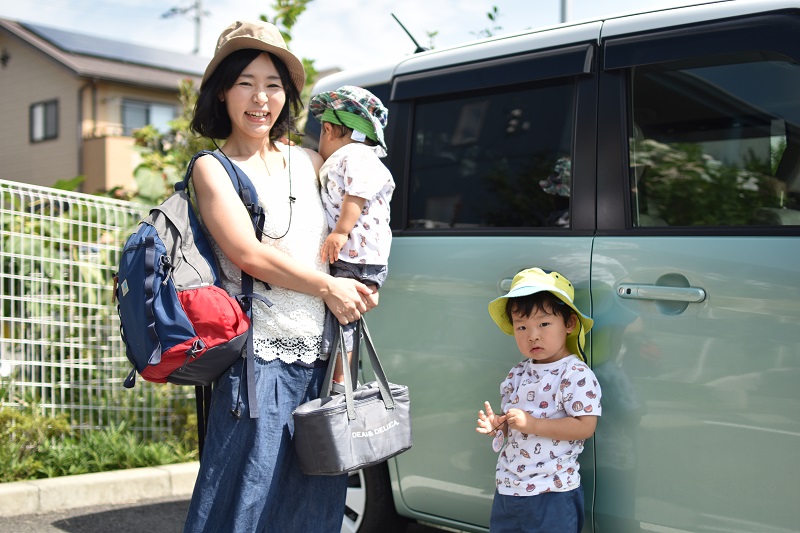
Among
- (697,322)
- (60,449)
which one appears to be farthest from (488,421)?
(60,449)

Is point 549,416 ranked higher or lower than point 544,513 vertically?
higher

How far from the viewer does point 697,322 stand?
2492 millimetres

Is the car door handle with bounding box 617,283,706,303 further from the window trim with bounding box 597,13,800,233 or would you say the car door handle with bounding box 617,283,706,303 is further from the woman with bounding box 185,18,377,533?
the woman with bounding box 185,18,377,533

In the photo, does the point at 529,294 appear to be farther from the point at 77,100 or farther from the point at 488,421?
the point at 77,100

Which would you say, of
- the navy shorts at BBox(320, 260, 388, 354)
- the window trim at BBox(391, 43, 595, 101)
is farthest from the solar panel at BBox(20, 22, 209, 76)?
the navy shorts at BBox(320, 260, 388, 354)

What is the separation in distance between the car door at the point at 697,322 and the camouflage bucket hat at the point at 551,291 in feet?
0.19

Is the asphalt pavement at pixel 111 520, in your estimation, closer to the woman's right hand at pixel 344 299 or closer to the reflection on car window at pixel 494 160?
the reflection on car window at pixel 494 160

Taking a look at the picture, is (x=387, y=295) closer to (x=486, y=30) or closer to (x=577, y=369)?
(x=577, y=369)

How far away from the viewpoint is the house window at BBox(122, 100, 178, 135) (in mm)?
23422

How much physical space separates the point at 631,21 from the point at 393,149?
110 centimetres

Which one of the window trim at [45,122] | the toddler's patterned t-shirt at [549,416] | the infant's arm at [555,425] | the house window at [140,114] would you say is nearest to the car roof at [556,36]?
the toddler's patterned t-shirt at [549,416]

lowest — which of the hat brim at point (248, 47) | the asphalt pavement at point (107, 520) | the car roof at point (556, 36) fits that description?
the asphalt pavement at point (107, 520)

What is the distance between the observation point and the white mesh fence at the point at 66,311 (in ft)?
14.6

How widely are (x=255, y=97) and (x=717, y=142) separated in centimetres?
208
